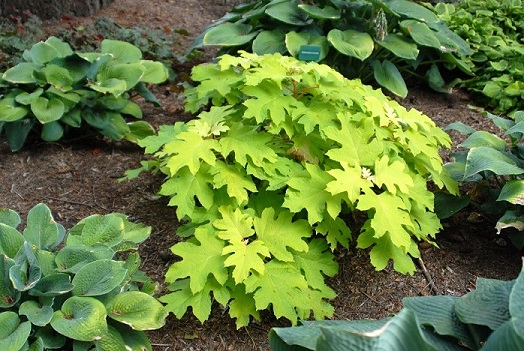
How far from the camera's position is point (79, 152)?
4.07m

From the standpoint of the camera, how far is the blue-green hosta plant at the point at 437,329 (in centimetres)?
110

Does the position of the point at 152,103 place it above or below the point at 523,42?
below

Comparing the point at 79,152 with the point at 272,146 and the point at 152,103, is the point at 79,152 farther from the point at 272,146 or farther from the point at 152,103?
the point at 272,146

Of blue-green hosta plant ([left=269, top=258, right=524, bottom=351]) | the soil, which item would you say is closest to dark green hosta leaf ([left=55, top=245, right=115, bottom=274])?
the soil

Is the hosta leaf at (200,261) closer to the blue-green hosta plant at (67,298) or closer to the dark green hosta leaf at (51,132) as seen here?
the blue-green hosta plant at (67,298)

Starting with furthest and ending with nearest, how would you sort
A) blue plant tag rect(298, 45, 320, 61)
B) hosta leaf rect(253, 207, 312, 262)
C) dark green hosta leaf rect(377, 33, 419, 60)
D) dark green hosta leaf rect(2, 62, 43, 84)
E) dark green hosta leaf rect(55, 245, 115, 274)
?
dark green hosta leaf rect(377, 33, 419, 60) → dark green hosta leaf rect(2, 62, 43, 84) → blue plant tag rect(298, 45, 320, 61) → hosta leaf rect(253, 207, 312, 262) → dark green hosta leaf rect(55, 245, 115, 274)

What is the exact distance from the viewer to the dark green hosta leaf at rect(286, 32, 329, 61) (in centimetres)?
440

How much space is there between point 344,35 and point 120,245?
111 inches

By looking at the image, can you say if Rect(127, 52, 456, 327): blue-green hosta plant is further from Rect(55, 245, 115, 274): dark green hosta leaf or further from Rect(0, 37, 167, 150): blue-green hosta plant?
Rect(0, 37, 167, 150): blue-green hosta plant

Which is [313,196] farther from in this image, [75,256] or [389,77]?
[389,77]

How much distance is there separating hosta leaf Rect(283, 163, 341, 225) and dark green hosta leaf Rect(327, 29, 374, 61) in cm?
196

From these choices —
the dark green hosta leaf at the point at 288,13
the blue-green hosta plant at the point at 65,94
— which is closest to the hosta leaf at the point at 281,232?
the blue-green hosta plant at the point at 65,94

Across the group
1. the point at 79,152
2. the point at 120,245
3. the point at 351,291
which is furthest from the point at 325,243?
the point at 79,152

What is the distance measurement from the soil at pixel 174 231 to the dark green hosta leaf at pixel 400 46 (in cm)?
49
